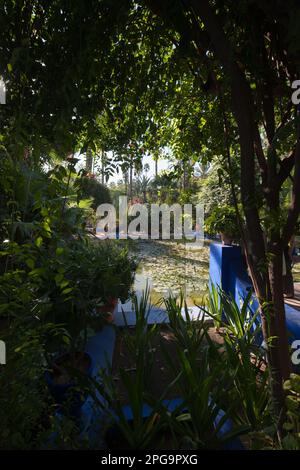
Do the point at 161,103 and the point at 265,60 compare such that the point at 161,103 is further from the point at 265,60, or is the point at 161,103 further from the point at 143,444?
Answer: the point at 143,444

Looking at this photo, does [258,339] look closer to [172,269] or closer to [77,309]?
[77,309]

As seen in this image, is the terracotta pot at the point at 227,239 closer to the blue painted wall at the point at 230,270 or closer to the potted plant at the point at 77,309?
the blue painted wall at the point at 230,270

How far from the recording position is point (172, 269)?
6.73 meters

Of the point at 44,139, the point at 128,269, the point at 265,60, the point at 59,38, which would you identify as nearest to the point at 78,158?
the point at 44,139

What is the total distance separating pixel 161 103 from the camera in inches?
73.8

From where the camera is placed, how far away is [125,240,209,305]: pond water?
201 inches

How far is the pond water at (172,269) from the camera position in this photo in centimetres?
511

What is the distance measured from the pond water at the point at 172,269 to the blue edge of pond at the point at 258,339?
555 mm

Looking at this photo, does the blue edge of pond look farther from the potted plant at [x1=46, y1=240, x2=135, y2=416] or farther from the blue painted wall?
the potted plant at [x1=46, y1=240, x2=135, y2=416]

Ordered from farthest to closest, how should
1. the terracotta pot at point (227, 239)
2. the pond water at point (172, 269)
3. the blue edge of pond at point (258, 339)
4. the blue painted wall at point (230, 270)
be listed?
the pond water at point (172, 269) → the terracotta pot at point (227, 239) → the blue painted wall at point (230, 270) → the blue edge of pond at point (258, 339)

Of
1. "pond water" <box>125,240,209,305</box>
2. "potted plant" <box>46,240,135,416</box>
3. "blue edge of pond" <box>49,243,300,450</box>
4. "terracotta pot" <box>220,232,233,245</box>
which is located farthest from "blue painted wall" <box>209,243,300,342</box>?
"potted plant" <box>46,240,135,416</box>

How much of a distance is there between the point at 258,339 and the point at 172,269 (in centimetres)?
402

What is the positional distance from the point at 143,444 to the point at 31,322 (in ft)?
2.41

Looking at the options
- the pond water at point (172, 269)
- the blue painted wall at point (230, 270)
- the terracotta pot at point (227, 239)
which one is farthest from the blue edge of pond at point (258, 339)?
the pond water at point (172, 269)
